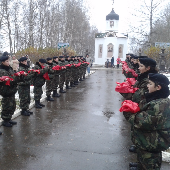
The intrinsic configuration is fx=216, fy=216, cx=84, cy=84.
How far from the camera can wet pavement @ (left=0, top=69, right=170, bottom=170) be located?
385cm

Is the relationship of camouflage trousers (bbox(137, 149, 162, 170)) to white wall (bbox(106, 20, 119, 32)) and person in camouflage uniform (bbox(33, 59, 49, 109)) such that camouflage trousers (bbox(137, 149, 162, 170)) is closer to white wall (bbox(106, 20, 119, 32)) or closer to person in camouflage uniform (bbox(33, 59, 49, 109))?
person in camouflage uniform (bbox(33, 59, 49, 109))

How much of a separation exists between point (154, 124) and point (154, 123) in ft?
0.06

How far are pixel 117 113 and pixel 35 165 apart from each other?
419cm

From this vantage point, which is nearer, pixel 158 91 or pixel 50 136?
pixel 158 91

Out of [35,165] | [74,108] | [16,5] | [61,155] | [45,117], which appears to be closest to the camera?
[35,165]

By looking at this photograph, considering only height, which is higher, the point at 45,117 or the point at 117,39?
the point at 117,39

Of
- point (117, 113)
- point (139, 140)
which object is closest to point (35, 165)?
point (139, 140)

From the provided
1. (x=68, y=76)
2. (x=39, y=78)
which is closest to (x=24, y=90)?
(x=39, y=78)

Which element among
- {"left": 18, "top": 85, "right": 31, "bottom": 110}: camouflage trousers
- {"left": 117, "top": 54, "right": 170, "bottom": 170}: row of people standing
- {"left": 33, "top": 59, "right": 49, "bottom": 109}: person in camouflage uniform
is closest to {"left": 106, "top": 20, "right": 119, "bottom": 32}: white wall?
{"left": 33, "top": 59, "right": 49, "bottom": 109}: person in camouflage uniform

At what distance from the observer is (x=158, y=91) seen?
2762 mm

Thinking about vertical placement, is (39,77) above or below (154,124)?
above

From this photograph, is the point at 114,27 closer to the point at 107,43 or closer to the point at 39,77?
the point at 107,43

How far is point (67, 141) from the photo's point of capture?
4820mm

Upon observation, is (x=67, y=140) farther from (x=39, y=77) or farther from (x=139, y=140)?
(x=39, y=77)
